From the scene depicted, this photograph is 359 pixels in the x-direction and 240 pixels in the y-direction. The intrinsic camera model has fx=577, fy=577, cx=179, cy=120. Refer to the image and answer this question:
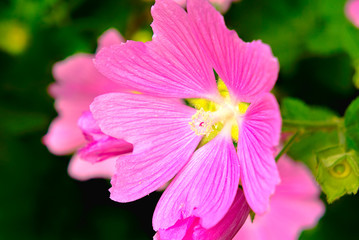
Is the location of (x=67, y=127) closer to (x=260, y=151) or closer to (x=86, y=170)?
(x=86, y=170)

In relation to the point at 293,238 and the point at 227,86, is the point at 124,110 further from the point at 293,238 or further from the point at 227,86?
the point at 293,238

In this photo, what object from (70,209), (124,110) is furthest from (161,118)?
(70,209)

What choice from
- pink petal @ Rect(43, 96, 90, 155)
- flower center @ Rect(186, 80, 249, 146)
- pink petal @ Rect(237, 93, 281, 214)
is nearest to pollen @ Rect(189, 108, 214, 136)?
flower center @ Rect(186, 80, 249, 146)

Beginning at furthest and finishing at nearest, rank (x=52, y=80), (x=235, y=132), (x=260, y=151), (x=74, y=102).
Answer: (x=52, y=80)
(x=74, y=102)
(x=235, y=132)
(x=260, y=151)

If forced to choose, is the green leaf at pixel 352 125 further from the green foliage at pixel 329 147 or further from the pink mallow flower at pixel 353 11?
the pink mallow flower at pixel 353 11

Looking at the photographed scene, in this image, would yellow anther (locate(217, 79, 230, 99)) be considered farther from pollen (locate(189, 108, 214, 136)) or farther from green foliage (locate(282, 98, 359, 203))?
green foliage (locate(282, 98, 359, 203))

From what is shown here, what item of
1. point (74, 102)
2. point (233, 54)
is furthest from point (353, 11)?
point (74, 102)
